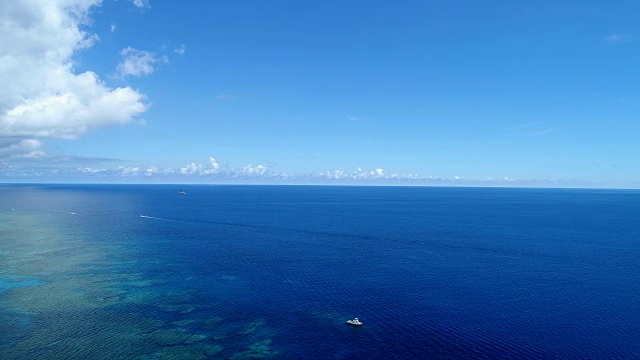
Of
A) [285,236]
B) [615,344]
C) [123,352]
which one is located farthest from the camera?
[285,236]

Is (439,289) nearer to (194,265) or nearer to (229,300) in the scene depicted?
(229,300)

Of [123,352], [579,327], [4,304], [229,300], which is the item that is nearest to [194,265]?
[229,300]

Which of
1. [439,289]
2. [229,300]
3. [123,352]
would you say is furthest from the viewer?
[439,289]

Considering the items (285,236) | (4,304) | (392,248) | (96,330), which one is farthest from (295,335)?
(285,236)

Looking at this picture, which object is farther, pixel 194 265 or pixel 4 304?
pixel 194 265

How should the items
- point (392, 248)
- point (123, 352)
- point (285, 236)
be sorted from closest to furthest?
point (123, 352) < point (392, 248) < point (285, 236)

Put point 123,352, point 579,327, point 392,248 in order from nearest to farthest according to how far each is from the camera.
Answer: point 123,352 < point 579,327 < point 392,248

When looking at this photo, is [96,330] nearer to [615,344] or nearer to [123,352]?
[123,352]

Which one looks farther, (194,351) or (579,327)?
(579,327)

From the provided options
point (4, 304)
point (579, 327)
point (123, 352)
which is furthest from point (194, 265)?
point (579, 327)
